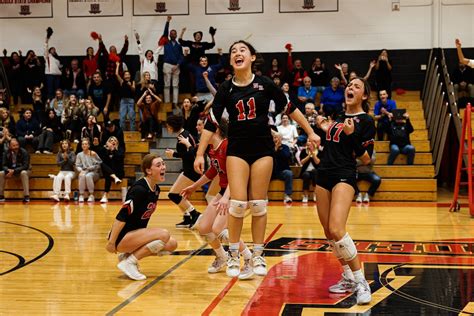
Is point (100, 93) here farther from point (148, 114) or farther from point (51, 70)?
point (51, 70)

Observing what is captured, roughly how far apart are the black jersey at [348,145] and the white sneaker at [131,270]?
2.27m

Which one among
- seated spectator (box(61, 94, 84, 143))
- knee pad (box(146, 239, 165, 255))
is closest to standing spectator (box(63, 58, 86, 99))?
seated spectator (box(61, 94, 84, 143))

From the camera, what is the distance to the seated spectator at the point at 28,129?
16.8 meters

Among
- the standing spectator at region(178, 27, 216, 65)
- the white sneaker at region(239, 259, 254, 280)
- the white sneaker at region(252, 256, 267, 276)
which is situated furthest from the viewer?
the standing spectator at region(178, 27, 216, 65)

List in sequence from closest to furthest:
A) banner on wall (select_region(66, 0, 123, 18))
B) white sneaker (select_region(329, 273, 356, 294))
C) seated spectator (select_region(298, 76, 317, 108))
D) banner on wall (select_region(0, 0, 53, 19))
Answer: white sneaker (select_region(329, 273, 356, 294)) → seated spectator (select_region(298, 76, 317, 108)) → banner on wall (select_region(66, 0, 123, 18)) → banner on wall (select_region(0, 0, 53, 19))

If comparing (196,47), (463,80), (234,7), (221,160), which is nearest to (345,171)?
(221,160)

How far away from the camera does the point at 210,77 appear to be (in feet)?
59.5

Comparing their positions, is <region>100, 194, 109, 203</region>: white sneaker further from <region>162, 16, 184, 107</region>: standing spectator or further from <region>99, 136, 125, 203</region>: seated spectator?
<region>162, 16, 184, 107</region>: standing spectator

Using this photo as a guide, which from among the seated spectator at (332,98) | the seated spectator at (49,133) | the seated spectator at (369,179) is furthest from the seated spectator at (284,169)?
the seated spectator at (49,133)

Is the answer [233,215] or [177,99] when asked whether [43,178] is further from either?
[233,215]

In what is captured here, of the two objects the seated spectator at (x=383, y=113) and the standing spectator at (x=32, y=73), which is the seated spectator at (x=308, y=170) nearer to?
the seated spectator at (x=383, y=113)

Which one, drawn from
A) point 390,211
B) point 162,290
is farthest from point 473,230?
point 162,290

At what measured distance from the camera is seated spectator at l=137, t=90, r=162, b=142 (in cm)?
1706

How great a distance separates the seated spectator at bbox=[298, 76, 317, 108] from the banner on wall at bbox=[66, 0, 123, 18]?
21.9 ft
